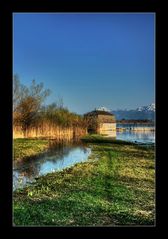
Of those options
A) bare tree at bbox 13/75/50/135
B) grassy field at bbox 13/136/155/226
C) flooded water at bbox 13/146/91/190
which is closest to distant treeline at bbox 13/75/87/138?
bare tree at bbox 13/75/50/135

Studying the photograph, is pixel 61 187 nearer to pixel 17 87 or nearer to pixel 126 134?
pixel 17 87

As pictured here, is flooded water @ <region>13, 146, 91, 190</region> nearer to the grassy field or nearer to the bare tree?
the grassy field

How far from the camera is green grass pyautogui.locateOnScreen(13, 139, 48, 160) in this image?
282 inches

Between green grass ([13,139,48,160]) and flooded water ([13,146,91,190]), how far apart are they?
20 cm

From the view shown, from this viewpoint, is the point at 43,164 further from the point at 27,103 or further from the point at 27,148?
the point at 27,103

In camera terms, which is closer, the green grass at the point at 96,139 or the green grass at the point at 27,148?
the green grass at the point at 27,148

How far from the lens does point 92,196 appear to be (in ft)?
13.0

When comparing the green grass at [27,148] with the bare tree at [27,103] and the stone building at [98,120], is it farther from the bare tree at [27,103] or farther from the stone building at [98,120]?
the stone building at [98,120]

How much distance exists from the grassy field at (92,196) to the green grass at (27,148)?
1.42m

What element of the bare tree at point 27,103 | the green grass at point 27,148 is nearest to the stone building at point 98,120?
the green grass at point 27,148

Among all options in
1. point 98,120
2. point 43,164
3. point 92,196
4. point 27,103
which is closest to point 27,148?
point 43,164

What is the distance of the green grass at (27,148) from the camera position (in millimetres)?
7172

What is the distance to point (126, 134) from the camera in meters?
13.4
